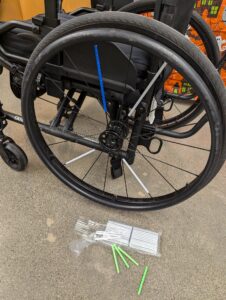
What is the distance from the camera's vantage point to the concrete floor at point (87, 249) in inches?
31.6

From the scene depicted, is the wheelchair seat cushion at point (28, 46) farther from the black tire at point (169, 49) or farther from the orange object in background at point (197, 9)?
the orange object in background at point (197, 9)

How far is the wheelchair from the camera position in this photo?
56 cm

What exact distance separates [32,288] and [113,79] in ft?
2.22

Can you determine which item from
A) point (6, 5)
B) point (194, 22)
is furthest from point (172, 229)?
point (6, 5)

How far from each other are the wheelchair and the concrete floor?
A: 0.09 m

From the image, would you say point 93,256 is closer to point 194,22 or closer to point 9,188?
point 9,188

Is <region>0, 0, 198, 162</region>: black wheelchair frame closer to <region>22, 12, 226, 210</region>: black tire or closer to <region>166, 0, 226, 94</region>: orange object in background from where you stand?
<region>22, 12, 226, 210</region>: black tire

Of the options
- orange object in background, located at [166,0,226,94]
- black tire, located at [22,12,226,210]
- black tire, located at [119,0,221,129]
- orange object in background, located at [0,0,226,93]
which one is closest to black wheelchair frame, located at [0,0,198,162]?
black tire, located at [22,12,226,210]

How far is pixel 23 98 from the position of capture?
749 millimetres

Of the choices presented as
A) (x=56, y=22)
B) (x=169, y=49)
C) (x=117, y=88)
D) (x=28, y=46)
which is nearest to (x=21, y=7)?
(x=28, y=46)

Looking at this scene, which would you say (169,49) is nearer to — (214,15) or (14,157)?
(14,157)

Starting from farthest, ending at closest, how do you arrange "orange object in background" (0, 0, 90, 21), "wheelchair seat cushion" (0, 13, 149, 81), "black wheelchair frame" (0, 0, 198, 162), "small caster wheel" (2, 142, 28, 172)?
"orange object in background" (0, 0, 90, 21) < "small caster wheel" (2, 142, 28, 172) < "wheelchair seat cushion" (0, 13, 149, 81) < "black wheelchair frame" (0, 0, 198, 162)

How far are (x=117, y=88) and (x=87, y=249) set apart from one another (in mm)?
550

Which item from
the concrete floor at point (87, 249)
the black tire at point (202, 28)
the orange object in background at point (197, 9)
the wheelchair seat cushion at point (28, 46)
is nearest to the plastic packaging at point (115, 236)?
the concrete floor at point (87, 249)
